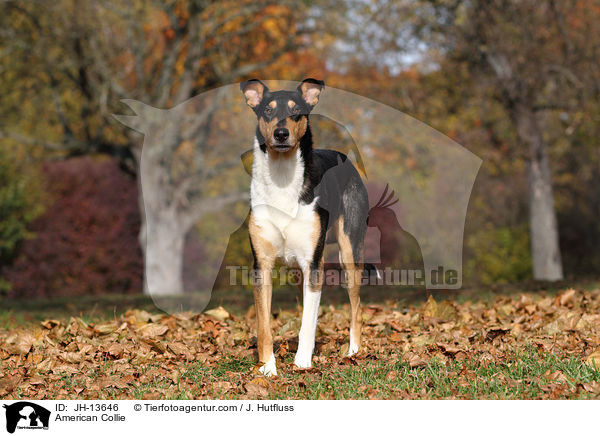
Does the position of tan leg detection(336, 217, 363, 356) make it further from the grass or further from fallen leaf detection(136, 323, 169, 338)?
fallen leaf detection(136, 323, 169, 338)

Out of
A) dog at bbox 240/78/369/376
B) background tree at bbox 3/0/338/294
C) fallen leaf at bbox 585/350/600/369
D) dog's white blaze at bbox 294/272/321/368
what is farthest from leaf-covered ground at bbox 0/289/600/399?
background tree at bbox 3/0/338/294

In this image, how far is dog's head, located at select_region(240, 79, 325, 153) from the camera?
462 cm

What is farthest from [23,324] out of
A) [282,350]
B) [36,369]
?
[282,350]

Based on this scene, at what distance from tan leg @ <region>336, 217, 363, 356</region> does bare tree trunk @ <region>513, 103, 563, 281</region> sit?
9.82 m

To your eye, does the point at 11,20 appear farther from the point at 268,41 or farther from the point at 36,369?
the point at 36,369

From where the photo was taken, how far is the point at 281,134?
15.1 feet

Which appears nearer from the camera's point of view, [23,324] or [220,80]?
[23,324]

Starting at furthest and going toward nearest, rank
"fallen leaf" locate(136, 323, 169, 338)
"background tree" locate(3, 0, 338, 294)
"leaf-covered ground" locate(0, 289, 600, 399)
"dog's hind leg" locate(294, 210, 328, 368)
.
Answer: "background tree" locate(3, 0, 338, 294)
"fallen leaf" locate(136, 323, 169, 338)
"dog's hind leg" locate(294, 210, 328, 368)
"leaf-covered ground" locate(0, 289, 600, 399)

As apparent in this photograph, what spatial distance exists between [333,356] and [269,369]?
922 mm

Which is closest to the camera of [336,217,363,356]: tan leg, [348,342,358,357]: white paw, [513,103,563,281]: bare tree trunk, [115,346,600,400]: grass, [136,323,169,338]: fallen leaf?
[115,346,600,400]: grass

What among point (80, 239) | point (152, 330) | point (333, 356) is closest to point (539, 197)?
point (333, 356)

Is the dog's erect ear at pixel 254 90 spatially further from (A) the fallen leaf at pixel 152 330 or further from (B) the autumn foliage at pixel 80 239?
(B) the autumn foliage at pixel 80 239

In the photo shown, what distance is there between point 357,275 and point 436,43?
1065 centimetres

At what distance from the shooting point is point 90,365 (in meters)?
5.50
